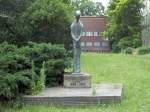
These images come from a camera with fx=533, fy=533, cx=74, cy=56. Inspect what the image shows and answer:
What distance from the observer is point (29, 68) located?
42.5 feet

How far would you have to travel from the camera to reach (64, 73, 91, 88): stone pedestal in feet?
45.4

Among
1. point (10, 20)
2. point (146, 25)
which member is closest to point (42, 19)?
point (10, 20)

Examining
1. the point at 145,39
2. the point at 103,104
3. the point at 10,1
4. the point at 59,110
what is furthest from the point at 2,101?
the point at 145,39

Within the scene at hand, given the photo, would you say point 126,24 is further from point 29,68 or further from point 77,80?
point 29,68

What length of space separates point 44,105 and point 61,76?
2.73m

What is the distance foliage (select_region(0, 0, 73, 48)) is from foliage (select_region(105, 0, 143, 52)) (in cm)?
3395

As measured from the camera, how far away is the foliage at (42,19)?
28.7m

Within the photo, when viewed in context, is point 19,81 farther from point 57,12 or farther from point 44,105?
point 57,12

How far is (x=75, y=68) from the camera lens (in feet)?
46.0

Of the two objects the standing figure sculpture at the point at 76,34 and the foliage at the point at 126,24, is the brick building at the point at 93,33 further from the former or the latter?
the standing figure sculpture at the point at 76,34

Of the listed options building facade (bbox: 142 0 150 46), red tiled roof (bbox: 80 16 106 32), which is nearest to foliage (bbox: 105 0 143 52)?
building facade (bbox: 142 0 150 46)

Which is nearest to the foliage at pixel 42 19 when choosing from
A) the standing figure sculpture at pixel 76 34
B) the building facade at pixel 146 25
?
the standing figure sculpture at pixel 76 34

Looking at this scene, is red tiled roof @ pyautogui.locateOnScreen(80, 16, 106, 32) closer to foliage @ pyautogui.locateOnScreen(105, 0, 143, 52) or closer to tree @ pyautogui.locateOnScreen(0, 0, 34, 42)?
foliage @ pyautogui.locateOnScreen(105, 0, 143, 52)

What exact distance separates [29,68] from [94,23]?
242ft
